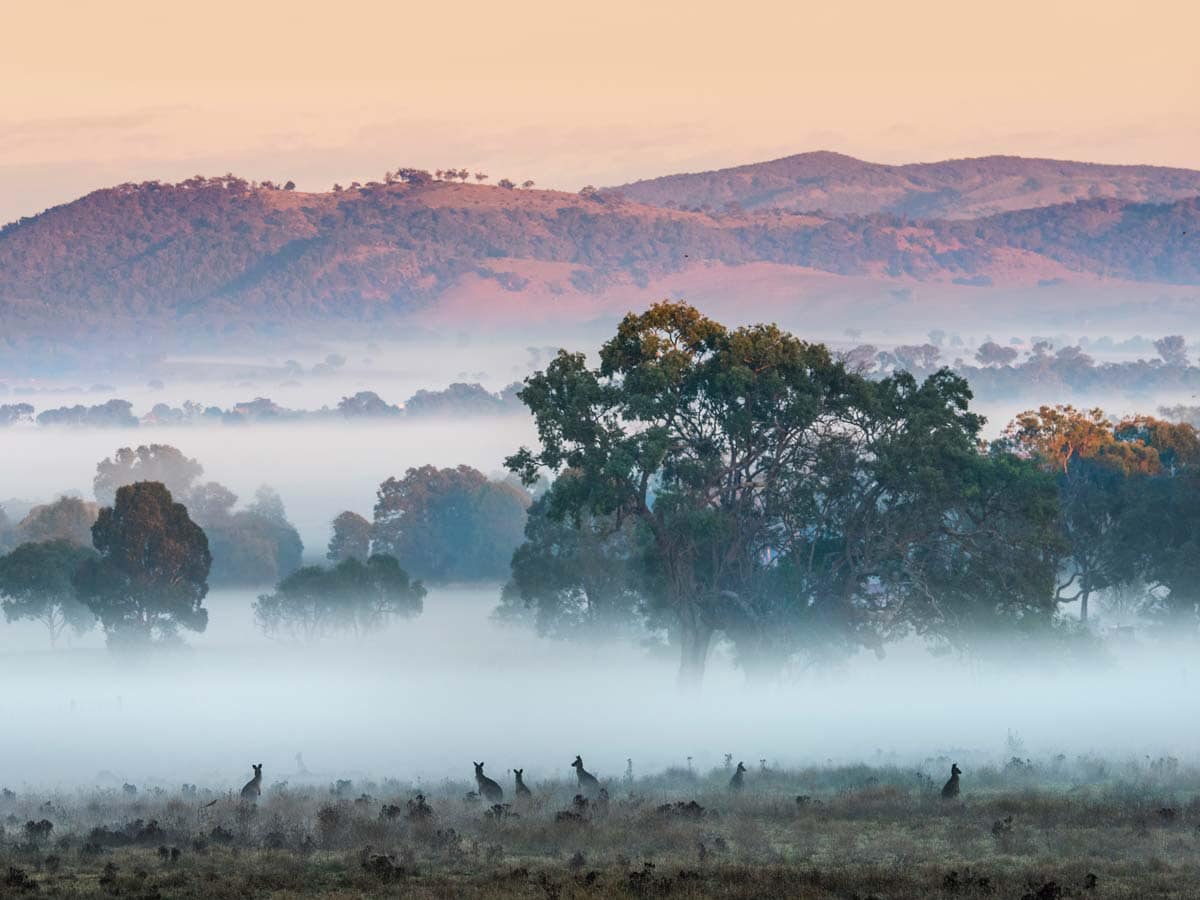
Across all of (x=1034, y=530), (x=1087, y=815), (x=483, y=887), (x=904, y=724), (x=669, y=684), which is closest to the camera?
(x=483, y=887)

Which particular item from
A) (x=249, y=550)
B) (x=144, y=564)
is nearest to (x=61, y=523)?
(x=249, y=550)

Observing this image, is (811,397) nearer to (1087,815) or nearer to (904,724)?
(904,724)

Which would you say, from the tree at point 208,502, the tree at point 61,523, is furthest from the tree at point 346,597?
the tree at point 208,502

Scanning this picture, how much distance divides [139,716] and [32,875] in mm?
51402

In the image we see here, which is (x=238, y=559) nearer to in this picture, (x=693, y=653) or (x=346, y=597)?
(x=346, y=597)

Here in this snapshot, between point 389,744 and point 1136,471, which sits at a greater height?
point 1136,471

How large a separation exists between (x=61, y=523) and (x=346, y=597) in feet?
112

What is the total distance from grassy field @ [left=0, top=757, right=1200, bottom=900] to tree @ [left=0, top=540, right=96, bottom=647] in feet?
218

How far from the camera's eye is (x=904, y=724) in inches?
2253

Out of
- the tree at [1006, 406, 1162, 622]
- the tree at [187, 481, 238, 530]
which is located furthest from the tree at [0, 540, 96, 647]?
the tree at [187, 481, 238, 530]

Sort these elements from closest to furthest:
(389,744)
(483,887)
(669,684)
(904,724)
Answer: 1. (483,887)
2. (904,724)
3. (389,744)
4. (669,684)

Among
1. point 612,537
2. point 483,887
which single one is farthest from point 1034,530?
point 483,887

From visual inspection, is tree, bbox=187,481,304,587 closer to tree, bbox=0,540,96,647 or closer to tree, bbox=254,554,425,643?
tree, bbox=254,554,425,643

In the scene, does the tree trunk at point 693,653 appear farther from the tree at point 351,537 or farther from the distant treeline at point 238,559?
the tree at point 351,537
